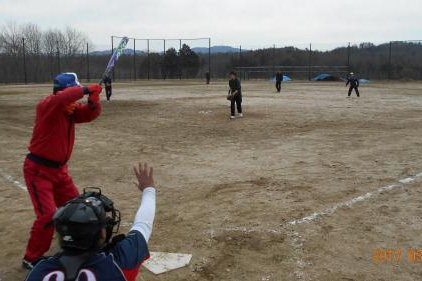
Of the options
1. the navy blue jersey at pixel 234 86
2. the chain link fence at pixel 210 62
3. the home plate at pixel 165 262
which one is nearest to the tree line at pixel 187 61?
the chain link fence at pixel 210 62

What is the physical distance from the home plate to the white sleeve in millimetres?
1843

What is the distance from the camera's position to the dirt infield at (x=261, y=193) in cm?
433

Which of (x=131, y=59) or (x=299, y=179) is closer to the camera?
(x=299, y=179)

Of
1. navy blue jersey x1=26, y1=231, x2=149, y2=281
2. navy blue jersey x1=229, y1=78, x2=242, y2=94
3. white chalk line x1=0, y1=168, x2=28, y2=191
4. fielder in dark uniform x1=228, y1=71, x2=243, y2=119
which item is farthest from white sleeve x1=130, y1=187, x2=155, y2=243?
navy blue jersey x1=229, y1=78, x2=242, y2=94

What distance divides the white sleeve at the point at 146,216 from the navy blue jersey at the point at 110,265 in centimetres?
5

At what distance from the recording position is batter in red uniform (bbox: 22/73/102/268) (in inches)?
157

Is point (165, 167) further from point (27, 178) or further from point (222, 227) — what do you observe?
point (27, 178)

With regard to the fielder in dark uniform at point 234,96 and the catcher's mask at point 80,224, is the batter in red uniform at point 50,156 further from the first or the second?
the fielder in dark uniform at point 234,96

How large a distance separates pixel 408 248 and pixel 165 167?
16.2 feet

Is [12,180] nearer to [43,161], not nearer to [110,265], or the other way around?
→ [43,161]

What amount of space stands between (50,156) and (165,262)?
1512 mm

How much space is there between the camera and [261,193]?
657cm

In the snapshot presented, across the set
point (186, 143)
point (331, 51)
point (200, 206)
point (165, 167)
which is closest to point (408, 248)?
point (200, 206)

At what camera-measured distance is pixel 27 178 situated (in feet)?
13.5
